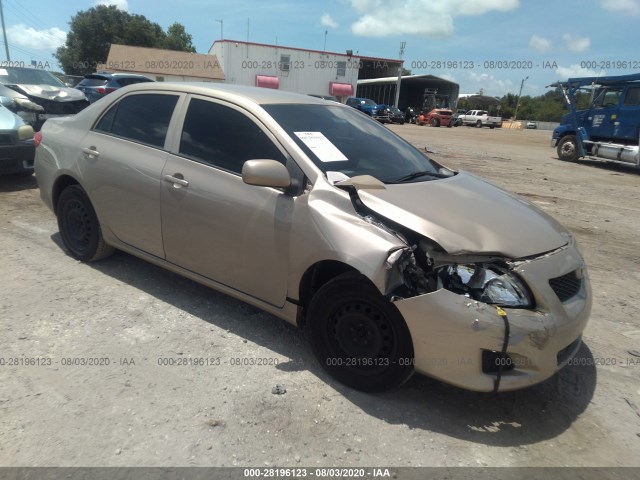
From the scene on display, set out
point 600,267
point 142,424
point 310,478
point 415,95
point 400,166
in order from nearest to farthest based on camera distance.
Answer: point 310,478 < point 142,424 < point 400,166 < point 600,267 < point 415,95

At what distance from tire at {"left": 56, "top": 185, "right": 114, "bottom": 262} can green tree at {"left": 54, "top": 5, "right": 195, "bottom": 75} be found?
63.6 m

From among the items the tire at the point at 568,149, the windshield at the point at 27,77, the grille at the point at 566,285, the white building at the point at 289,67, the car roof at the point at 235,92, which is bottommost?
the tire at the point at 568,149

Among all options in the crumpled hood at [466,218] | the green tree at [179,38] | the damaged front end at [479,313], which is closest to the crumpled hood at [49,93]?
the crumpled hood at [466,218]

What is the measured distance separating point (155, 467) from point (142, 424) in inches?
13.0

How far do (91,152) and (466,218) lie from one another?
3195mm

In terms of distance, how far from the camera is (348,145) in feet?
11.0

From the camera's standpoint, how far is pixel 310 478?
2.18 m

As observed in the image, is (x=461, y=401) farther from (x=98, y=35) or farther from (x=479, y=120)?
(x=98, y=35)

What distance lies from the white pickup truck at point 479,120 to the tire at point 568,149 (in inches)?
1310

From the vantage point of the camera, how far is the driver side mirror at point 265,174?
2.79m

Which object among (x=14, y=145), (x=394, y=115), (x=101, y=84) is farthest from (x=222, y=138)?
(x=394, y=115)

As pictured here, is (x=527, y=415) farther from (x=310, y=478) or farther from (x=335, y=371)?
(x=310, y=478)

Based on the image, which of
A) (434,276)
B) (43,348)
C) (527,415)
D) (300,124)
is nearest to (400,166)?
(300,124)

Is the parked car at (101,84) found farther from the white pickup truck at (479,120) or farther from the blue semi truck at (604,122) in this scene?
the white pickup truck at (479,120)
